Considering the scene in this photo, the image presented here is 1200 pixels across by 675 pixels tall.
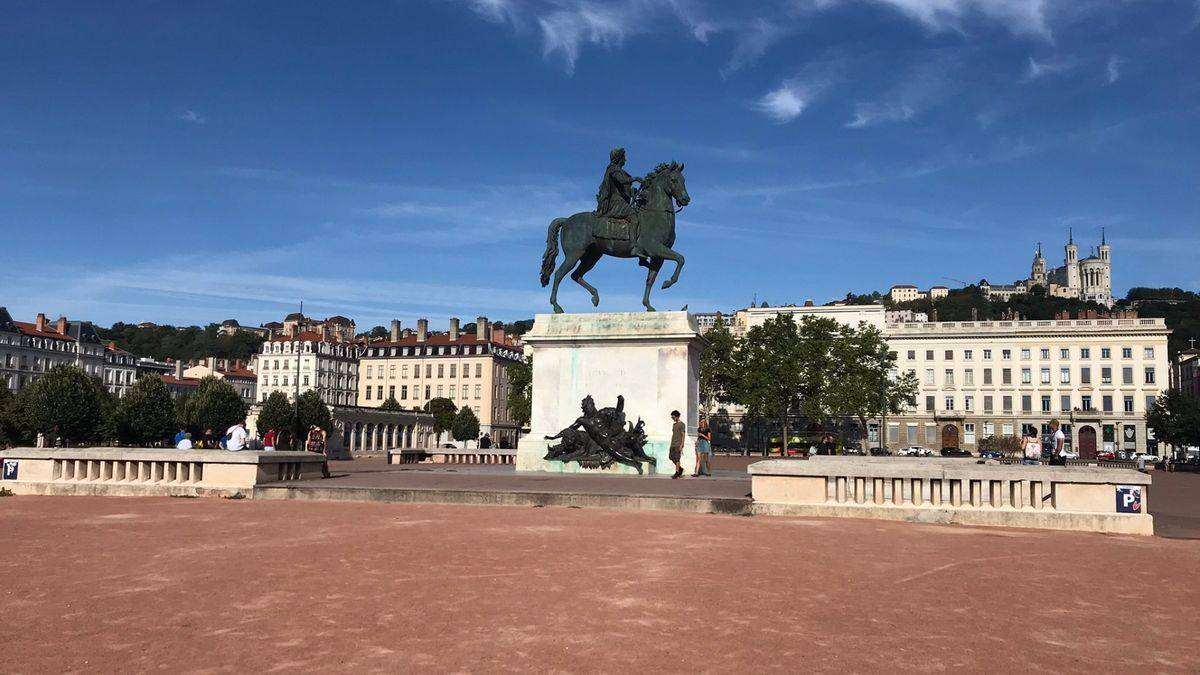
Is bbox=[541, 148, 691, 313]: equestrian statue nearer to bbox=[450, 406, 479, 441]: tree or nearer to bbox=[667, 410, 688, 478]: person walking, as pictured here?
bbox=[667, 410, 688, 478]: person walking

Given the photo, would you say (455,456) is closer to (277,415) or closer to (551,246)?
(551,246)

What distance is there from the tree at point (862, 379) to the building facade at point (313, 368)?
76.9m

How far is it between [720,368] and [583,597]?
82.0 metres

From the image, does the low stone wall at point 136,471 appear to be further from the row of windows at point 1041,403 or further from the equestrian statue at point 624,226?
the row of windows at point 1041,403

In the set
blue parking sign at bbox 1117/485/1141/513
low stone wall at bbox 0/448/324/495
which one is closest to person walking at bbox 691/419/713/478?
low stone wall at bbox 0/448/324/495

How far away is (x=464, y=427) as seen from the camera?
107125mm

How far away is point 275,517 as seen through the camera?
502 inches

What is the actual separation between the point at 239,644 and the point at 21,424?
247ft

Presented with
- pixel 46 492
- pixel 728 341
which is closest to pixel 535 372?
pixel 46 492

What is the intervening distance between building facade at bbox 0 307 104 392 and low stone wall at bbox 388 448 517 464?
285 ft

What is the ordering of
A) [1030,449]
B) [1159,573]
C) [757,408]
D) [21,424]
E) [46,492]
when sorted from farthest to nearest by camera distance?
1. [757,408]
2. [21,424]
3. [1030,449]
4. [46,492]
5. [1159,573]

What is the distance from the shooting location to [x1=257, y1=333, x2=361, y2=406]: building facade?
5197 inches

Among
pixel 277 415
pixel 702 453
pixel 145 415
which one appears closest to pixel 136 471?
pixel 702 453

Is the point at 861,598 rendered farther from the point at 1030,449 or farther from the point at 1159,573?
the point at 1030,449
